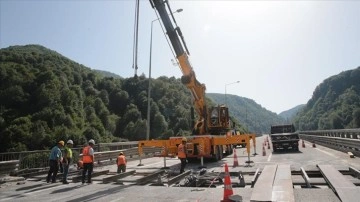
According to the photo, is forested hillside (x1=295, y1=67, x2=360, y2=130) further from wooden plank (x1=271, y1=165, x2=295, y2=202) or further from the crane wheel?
wooden plank (x1=271, y1=165, x2=295, y2=202)

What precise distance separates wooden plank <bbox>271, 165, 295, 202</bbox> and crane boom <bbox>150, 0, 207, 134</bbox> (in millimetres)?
10040

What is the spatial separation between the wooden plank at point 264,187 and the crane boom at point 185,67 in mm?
9952

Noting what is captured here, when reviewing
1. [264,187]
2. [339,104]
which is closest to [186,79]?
[264,187]

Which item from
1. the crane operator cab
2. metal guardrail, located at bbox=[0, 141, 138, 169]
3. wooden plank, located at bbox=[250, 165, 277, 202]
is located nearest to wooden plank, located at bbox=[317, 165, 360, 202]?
wooden plank, located at bbox=[250, 165, 277, 202]

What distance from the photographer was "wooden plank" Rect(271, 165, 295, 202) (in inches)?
289

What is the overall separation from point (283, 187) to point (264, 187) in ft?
1.60

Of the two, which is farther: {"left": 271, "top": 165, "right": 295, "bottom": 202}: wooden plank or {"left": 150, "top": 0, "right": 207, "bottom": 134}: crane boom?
{"left": 150, "top": 0, "right": 207, "bottom": 134}: crane boom

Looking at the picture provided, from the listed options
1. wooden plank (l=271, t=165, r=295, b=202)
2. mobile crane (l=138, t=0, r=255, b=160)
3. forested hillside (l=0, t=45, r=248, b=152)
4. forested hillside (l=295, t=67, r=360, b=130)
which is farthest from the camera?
forested hillside (l=295, t=67, r=360, b=130)

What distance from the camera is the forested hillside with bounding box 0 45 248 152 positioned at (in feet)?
266

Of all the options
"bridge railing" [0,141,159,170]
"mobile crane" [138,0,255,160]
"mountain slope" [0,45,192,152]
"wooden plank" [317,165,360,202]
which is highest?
"mountain slope" [0,45,192,152]

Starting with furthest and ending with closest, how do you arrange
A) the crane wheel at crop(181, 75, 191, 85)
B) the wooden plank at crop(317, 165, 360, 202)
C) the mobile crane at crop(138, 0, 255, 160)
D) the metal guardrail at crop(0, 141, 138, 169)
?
the crane wheel at crop(181, 75, 191, 85) < the mobile crane at crop(138, 0, 255, 160) < the metal guardrail at crop(0, 141, 138, 169) < the wooden plank at crop(317, 165, 360, 202)

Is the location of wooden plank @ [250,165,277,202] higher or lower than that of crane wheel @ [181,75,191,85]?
lower

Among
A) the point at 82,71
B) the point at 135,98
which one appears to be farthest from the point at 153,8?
the point at 82,71

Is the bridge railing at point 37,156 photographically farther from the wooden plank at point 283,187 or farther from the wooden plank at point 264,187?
the wooden plank at point 283,187
